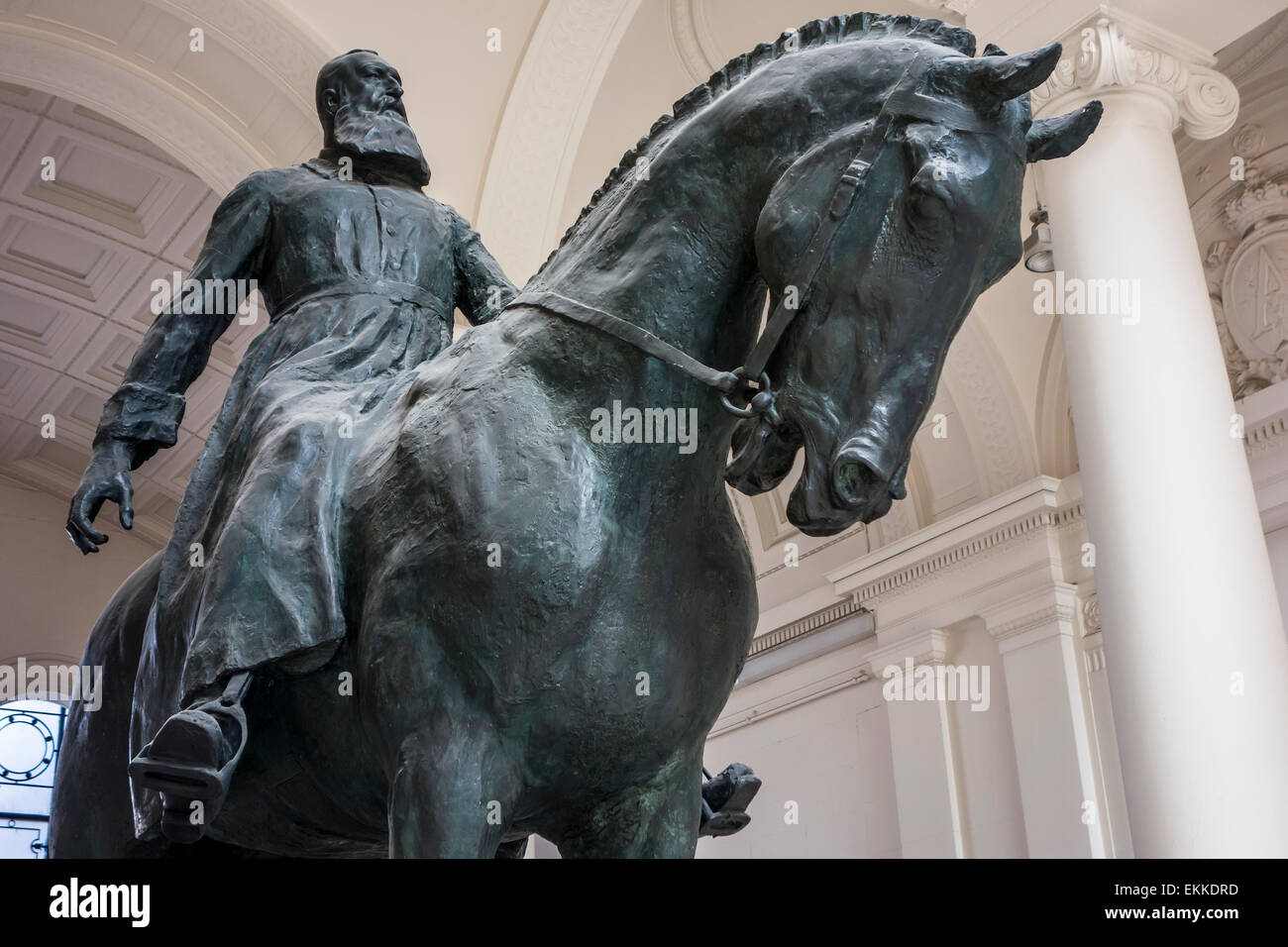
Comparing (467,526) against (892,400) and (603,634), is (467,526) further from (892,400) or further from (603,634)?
(892,400)

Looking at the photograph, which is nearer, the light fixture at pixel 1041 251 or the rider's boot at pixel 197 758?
the rider's boot at pixel 197 758

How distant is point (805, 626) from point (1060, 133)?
1101 cm

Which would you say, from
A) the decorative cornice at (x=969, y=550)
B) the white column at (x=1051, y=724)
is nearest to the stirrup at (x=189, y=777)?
the white column at (x=1051, y=724)

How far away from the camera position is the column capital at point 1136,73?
571 cm

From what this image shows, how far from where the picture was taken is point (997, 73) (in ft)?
5.86

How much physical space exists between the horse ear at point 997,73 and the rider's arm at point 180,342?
144cm

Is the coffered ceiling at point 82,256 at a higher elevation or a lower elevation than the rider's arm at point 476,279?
higher

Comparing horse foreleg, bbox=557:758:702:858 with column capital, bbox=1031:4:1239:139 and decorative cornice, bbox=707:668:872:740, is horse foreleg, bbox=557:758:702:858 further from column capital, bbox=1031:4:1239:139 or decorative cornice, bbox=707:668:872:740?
decorative cornice, bbox=707:668:872:740

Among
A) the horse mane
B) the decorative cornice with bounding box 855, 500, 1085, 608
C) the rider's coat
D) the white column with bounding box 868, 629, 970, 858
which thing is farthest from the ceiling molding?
the horse mane

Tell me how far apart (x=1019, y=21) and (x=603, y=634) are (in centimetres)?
488

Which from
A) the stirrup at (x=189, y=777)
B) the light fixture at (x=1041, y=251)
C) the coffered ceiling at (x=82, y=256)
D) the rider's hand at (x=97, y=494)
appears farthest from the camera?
the coffered ceiling at (x=82, y=256)

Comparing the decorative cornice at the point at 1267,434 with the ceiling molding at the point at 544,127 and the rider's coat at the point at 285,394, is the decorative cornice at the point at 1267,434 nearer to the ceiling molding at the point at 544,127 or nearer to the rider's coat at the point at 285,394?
the ceiling molding at the point at 544,127

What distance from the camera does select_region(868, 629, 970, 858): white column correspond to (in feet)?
35.3
